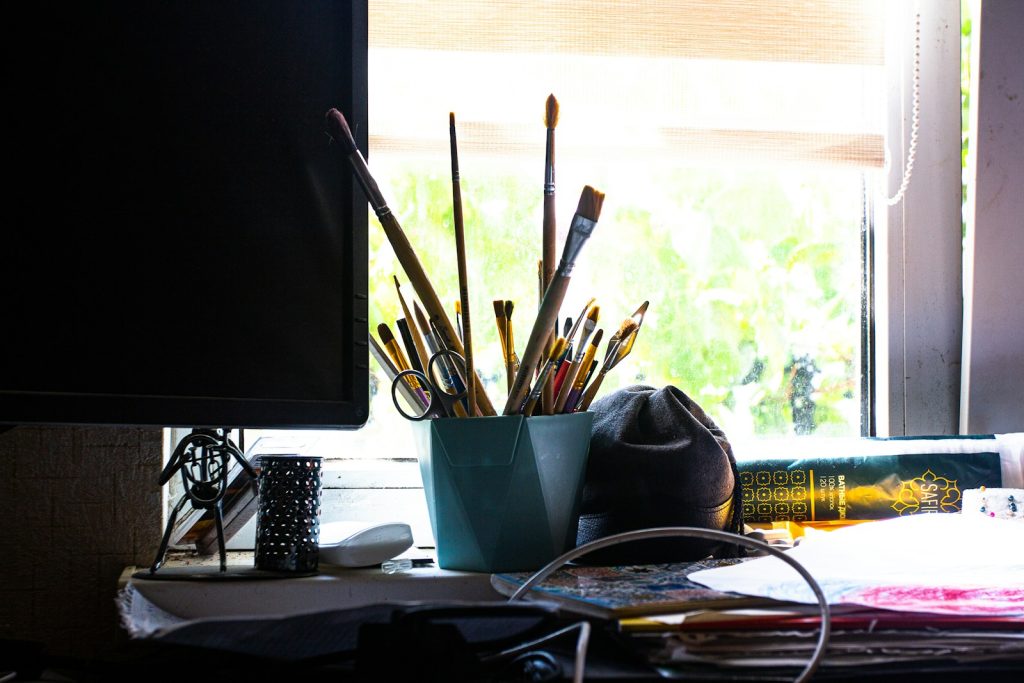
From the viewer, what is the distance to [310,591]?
716 mm

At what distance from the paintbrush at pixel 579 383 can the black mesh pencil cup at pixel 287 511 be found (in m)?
0.21

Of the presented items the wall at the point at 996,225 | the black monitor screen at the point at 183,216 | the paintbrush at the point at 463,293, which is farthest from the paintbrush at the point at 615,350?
the wall at the point at 996,225

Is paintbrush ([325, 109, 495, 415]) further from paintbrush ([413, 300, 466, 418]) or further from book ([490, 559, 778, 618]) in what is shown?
book ([490, 559, 778, 618])

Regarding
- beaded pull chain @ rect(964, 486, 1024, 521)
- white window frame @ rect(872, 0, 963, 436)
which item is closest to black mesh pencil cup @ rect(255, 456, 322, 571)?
beaded pull chain @ rect(964, 486, 1024, 521)

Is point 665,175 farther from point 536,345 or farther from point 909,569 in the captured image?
point 909,569

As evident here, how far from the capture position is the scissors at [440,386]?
763mm

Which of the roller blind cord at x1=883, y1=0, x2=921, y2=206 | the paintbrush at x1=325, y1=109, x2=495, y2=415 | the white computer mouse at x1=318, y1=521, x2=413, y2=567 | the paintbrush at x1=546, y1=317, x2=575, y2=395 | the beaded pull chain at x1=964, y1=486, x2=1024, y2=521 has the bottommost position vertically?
the white computer mouse at x1=318, y1=521, x2=413, y2=567

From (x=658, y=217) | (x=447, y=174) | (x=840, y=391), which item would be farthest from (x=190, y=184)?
(x=840, y=391)

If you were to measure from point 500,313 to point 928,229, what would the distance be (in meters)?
0.60

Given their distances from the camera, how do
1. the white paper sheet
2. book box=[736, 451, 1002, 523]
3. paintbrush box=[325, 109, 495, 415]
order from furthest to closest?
book box=[736, 451, 1002, 523], paintbrush box=[325, 109, 495, 415], the white paper sheet

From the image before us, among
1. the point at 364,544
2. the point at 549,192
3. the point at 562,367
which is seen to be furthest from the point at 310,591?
the point at 549,192

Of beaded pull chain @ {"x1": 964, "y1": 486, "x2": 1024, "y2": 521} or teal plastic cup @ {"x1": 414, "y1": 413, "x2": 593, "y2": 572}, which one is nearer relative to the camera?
teal plastic cup @ {"x1": 414, "y1": 413, "x2": 593, "y2": 572}

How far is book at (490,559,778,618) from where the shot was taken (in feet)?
1.79

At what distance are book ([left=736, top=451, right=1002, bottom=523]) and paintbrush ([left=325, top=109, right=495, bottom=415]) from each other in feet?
1.05
